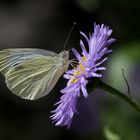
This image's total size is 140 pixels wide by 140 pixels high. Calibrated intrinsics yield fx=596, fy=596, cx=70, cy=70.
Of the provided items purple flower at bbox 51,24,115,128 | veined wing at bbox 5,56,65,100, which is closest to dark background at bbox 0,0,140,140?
veined wing at bbox 5,56,65,100

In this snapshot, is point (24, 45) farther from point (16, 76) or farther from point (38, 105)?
point (16, 76)

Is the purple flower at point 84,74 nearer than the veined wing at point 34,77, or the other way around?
the purple flower at point 84,74

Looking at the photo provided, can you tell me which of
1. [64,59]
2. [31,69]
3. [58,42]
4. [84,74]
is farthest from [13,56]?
[58,42]

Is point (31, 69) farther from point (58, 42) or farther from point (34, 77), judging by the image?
point (58, 42)

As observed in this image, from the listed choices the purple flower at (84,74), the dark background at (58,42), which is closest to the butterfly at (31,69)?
the purple flower at (84,74)

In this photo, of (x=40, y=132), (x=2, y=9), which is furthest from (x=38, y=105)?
(x=2, y=9)

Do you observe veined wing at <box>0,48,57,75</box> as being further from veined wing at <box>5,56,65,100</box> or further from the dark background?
the dark background

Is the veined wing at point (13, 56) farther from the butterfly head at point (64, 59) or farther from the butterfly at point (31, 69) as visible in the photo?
the butterfly head at point (64, 59)
